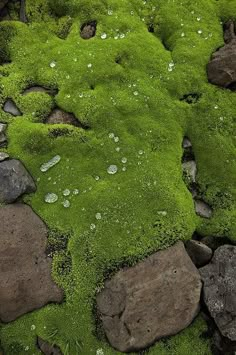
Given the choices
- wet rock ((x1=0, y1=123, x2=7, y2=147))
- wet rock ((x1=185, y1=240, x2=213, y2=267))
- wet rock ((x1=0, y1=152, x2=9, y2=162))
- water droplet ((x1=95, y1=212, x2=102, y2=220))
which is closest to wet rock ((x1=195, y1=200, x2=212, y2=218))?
wet rock ((x1=185, y1=240, x2=213, y2=267))

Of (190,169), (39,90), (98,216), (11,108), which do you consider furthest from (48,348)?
(39,90)

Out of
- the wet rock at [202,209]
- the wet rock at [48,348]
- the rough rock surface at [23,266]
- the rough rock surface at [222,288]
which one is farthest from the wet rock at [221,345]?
the rough rock surface at [23,266]

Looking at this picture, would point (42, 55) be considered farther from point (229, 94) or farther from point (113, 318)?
point (113, 318)

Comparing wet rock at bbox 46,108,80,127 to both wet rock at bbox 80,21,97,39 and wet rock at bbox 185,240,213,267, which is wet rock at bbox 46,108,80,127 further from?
wet rock at bbox 185,240,213,267

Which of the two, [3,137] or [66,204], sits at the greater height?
[3,137]

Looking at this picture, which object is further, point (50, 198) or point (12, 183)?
point (50, 198)

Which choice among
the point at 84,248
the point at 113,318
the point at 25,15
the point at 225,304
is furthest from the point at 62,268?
the point at 25,15

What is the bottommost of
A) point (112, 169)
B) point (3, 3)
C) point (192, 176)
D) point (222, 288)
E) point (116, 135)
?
point (222, 288)

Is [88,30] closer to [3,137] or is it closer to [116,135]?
[116,135]
